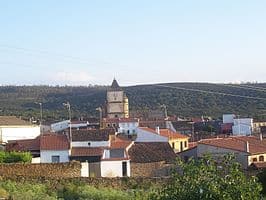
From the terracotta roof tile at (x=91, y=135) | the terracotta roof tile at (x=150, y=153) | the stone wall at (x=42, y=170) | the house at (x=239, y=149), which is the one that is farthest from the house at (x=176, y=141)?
the stone wall at (x=42, y=170)

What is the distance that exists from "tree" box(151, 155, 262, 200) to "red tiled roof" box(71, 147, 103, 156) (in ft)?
84.4

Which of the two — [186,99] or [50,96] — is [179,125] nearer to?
[186,99]

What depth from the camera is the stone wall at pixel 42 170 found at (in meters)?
30.7

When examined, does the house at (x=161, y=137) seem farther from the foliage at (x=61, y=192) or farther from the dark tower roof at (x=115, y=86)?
the dark tower roof at (x=115, y=86)

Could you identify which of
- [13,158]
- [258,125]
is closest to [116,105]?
[258,125]

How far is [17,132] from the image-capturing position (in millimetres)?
54688

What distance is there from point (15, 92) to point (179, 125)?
212ft

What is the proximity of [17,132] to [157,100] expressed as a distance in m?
67.0

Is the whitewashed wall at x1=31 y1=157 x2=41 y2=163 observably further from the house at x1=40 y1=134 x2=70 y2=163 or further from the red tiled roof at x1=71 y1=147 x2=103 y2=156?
the red tiled roof at x1=71 y1=147 x2=103 y2=156

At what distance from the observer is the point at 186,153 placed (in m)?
45.2

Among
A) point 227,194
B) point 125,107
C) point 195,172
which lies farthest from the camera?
point 125,107

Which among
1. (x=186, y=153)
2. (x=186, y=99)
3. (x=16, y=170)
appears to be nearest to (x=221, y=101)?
(x=186, y=99)

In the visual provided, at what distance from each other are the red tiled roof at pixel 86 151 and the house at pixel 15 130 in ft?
48.8

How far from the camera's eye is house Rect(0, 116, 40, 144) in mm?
53469
